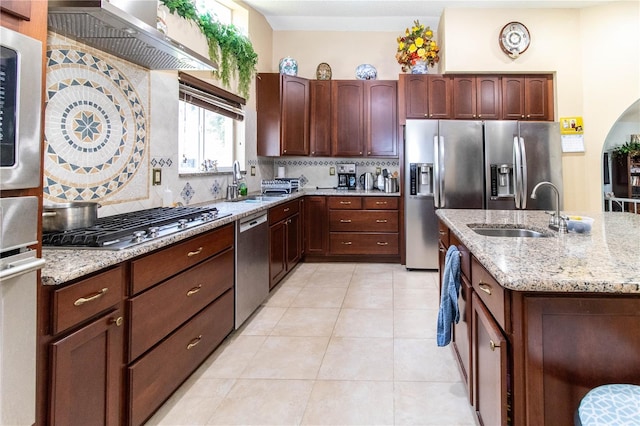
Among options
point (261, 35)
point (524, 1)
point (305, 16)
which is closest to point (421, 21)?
point (524, 1)

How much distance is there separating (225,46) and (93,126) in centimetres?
194

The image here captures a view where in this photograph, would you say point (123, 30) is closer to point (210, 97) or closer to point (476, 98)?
point (210, 97)

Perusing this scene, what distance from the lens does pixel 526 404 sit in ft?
3.42

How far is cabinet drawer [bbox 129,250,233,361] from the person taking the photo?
1.56m

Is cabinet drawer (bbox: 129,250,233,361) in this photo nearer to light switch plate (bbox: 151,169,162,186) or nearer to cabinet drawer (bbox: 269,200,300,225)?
light switch plate (bbox: 151,169,162,186)

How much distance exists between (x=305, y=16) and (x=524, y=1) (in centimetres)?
262

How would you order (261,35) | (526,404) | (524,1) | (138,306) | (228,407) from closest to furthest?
(526,404) < (138,306) < (228,407) < (524,1) < (261,35)

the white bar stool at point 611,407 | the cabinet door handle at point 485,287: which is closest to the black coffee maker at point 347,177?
the cabinet door handle at point 485,287

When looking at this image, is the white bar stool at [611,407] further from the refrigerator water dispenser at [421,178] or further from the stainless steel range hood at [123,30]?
the refrigerator water dispenser at [421,178]

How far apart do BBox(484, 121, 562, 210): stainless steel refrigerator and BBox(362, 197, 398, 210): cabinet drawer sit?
1.07 meters

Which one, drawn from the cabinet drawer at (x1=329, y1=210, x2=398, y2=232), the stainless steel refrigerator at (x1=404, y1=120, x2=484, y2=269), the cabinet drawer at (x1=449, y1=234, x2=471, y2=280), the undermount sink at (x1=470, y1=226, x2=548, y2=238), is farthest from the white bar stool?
the cabinet drawer at (x1=329, y1=210, x2=398, y2=232)

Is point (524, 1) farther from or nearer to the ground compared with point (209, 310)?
farther from the ground

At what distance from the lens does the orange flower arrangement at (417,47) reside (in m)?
4.68

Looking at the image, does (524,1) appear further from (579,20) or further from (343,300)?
(343,300)
